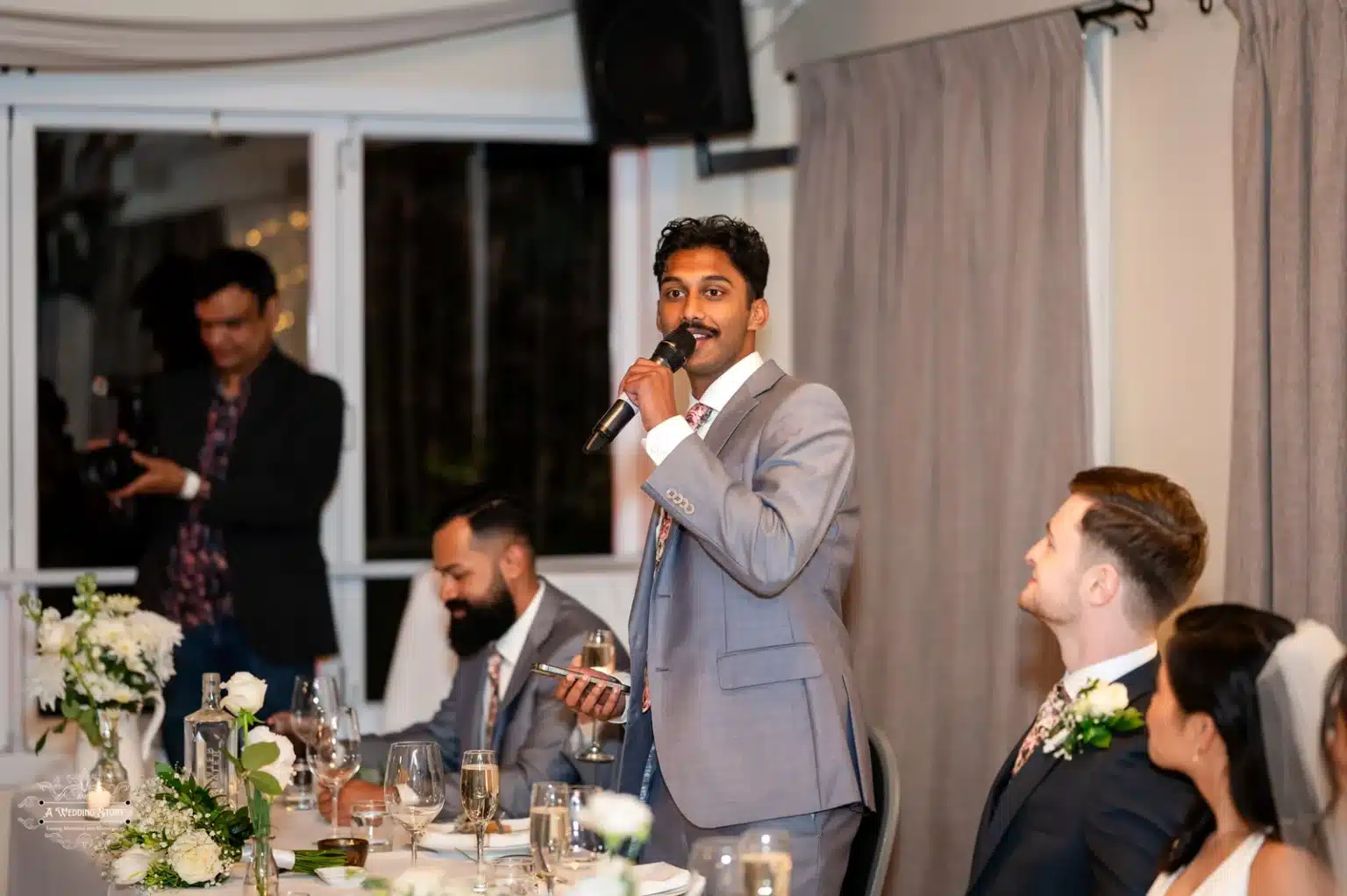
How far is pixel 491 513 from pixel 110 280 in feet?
6.89

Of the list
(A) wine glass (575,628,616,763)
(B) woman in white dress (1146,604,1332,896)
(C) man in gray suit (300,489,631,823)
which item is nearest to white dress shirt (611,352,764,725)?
(A) wine glass (575,628,616,763)

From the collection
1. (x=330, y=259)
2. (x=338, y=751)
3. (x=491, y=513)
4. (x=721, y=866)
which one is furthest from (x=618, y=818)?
(x=330, y=259)

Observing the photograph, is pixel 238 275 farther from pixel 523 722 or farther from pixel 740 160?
pixel 523 722

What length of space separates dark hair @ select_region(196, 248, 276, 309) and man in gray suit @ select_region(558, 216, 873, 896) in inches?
105

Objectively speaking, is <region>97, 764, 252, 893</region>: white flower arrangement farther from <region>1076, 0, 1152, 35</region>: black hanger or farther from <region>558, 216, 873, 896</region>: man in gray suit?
<region>1076, 0, 1152, 35</region>: black hanger

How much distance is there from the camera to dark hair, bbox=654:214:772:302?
2.82 metres

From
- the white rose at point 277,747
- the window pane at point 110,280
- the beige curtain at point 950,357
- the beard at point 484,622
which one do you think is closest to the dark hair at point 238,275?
the window pane at point 110,280

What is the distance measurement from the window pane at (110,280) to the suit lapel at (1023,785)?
10.8ft

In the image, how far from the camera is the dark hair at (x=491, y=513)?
12.0 ft

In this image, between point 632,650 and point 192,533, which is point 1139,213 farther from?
point 192,533

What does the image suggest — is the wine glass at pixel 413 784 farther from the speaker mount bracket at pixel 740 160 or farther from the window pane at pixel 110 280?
the speaker mount bracket at pixel 740 160

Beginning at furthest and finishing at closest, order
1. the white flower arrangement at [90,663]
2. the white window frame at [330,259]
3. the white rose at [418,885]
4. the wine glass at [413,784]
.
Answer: the white window frame at [330,259] < the white flower arrangement at [90,663] < the wine glass at [413,784] < the white rose at [418,885]

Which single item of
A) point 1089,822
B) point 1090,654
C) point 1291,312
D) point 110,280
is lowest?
point 1089,822

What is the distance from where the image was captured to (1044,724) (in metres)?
2.53
